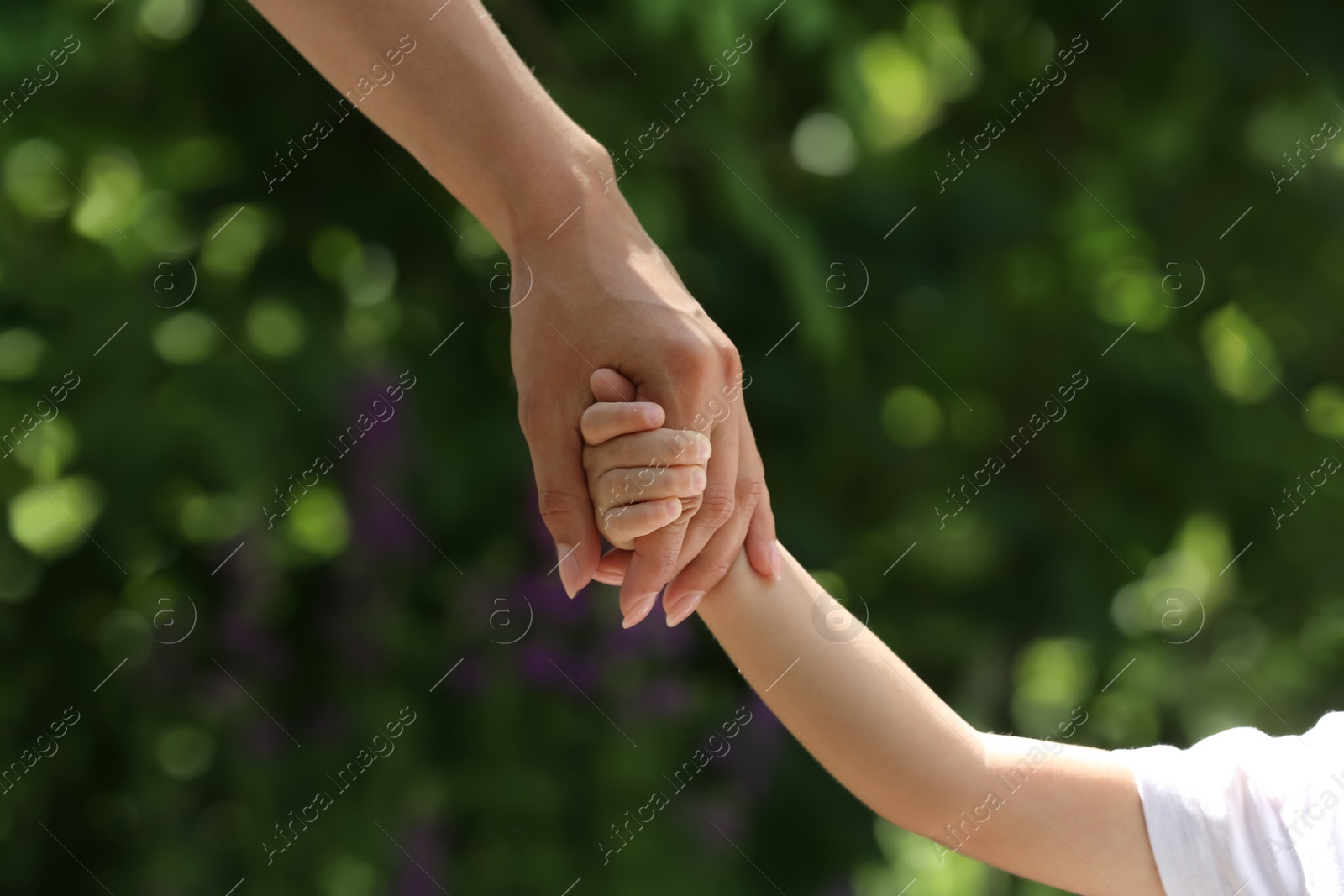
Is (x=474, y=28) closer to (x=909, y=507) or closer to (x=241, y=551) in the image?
(x=241, y=551)

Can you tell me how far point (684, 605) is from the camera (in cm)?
91

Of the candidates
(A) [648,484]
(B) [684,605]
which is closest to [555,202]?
(A) [648,484]

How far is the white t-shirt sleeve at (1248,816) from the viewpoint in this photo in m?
0.83

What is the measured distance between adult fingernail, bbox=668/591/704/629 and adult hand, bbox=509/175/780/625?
0.03 m

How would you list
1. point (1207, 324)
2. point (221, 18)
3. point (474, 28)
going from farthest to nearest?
point (1207, 324) < point (221, 18) < point (474, 28)

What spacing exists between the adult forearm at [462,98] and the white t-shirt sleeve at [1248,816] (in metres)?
0.62

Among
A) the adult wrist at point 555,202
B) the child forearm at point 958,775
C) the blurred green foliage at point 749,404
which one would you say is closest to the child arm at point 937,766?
the child forearm at point 958,775

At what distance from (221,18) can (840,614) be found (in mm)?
909

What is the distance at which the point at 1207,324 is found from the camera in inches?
56.1

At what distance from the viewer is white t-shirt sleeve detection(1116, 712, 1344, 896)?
0.83 metres

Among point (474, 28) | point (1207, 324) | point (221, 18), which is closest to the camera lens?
point (474, 28)

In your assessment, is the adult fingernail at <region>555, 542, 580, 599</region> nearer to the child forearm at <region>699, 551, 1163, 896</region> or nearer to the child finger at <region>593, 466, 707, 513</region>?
the child finger at <region>593, 466, 707, 513</region>

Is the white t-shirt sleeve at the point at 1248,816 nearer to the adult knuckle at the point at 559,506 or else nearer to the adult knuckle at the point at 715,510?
the adult knuckle at the point at 715,510

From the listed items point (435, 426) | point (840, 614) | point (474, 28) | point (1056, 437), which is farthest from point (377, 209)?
point (1056, 437)
